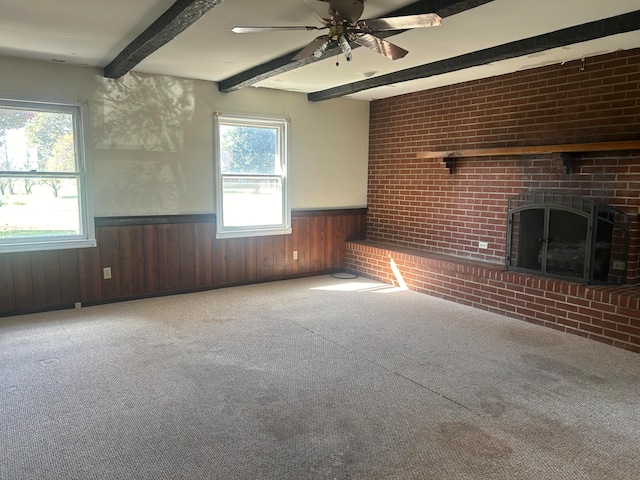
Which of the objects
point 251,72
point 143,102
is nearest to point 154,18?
point 251,72

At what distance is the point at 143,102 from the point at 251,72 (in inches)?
46.8

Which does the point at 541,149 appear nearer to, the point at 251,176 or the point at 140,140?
the point at 251,176

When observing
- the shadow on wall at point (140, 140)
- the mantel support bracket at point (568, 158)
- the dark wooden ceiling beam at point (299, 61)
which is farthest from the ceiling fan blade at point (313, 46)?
the mantel support bracket at point (568, 158)

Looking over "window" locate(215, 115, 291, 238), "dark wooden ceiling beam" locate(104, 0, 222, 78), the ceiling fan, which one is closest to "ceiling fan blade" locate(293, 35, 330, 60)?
the ceiling fan

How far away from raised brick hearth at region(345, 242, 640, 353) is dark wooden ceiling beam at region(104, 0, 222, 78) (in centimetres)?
340

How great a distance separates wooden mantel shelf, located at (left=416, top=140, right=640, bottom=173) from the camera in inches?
145

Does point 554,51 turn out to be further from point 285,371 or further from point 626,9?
point 285,371

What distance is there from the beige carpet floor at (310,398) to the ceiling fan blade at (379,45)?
209 cm

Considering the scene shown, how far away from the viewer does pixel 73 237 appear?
4566 mm

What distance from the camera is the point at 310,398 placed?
2.77 meters

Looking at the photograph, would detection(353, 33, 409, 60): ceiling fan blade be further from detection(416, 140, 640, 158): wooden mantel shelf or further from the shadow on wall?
the shadow on wall

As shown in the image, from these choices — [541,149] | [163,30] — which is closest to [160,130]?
[163,30]

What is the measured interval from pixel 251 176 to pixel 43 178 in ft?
7.06

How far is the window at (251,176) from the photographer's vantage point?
17.6 feet
